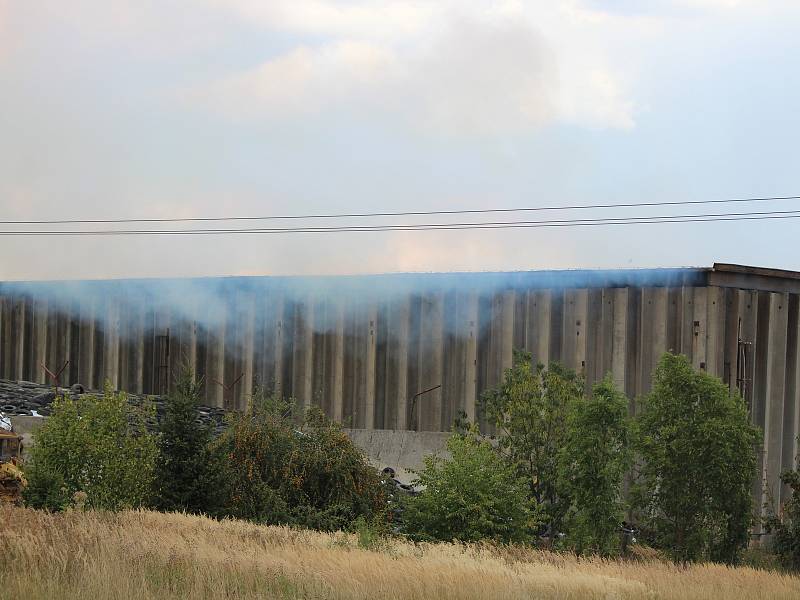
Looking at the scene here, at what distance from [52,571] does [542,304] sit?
16008 mm

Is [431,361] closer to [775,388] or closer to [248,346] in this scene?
[248,346]

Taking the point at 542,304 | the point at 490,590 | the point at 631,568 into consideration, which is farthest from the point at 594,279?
the point at 490,590

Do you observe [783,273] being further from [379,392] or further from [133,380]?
[133,380]

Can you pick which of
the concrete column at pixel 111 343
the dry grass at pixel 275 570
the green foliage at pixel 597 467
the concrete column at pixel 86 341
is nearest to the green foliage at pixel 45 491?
the dry grass at pixel 275 570

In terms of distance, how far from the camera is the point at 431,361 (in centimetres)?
2703

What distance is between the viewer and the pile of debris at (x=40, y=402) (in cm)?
2619

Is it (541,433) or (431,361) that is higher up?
(431,361)

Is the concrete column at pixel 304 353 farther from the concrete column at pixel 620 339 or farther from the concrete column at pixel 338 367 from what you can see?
the concrete column at pixel 620 339

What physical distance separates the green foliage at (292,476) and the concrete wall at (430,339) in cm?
553

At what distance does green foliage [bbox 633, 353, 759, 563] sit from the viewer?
1881 cm

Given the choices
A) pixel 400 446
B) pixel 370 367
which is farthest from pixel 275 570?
pixel 370 367

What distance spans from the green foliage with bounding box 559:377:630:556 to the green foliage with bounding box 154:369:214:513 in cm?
655

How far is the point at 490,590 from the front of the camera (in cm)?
1212

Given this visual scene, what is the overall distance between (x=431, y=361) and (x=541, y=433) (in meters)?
6.22
